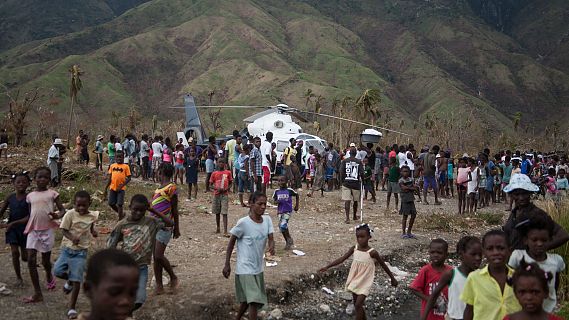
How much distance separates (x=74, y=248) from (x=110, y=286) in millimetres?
3611

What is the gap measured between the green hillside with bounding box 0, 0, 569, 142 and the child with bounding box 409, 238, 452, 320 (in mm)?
69149

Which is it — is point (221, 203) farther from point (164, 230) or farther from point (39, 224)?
point (39, 224)

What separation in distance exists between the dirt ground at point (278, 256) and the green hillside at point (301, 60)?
60540mm

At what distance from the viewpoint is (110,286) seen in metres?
2.54

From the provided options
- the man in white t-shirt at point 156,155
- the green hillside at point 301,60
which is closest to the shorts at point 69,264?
the man in white t-shirt at point 156,155

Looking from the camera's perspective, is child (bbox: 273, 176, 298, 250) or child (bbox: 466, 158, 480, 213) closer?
child (bbox: 273, 176, 298, 250)

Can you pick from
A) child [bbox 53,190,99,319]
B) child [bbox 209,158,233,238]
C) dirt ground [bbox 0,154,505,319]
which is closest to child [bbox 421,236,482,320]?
dirt ground [bbox 0,154,505,319]

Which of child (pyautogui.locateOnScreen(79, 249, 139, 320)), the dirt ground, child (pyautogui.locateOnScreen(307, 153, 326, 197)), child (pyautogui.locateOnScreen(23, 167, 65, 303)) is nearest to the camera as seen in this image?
child (pyautogui.locateOnScreen(79, 249, 139, 320))

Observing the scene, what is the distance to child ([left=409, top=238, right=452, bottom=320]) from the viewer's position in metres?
4.53

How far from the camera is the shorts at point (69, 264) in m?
5.80

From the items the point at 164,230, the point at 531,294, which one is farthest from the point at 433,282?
the point at 164,230

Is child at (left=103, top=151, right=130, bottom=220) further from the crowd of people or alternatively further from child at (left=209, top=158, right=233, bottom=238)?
child at (left=209, top=158, right=233, bottom=238)

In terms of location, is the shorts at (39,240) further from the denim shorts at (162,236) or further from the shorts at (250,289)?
the shorts at (250,289)

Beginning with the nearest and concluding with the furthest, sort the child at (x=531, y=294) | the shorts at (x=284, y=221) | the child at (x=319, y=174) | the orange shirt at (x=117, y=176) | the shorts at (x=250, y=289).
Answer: the child at (x=531, y=294)
the shorts at (x=250, y=289)
the shorts at (x=284, y=221)
the orange shirt at (x=117, y=176)
the child at (x=319, y=174)
